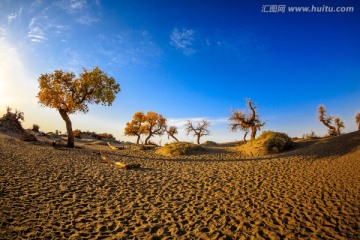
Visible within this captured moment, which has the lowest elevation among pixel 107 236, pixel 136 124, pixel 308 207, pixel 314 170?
pixel 107 236

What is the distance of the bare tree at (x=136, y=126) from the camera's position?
45500 millimetres

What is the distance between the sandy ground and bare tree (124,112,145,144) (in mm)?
32340

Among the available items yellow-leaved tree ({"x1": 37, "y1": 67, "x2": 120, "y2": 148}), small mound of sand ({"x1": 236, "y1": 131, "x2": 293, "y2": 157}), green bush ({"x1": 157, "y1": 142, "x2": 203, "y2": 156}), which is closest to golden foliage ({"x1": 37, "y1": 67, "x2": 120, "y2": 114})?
yellow-leaved tree ({"x1": 37, "y1": 67, "x2": 120, "y2": 148})

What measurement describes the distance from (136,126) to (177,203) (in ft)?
129

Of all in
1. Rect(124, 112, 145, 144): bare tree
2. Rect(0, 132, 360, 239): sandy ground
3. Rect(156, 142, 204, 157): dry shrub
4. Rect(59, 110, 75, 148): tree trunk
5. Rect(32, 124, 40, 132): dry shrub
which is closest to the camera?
Rect(0, 132, 360, 239): sandy ground

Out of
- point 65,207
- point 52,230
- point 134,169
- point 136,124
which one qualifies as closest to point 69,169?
point 134,169

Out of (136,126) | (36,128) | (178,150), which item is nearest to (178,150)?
(178,150)

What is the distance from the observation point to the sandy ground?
6.20m

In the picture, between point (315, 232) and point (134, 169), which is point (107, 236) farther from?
point (134, 169)

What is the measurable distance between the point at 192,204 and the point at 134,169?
7091mm

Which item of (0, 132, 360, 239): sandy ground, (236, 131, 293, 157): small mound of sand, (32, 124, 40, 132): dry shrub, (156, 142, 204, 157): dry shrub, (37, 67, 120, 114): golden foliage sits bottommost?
(0, 132, 360, 239): sandy ground

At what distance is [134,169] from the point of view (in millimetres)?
14250

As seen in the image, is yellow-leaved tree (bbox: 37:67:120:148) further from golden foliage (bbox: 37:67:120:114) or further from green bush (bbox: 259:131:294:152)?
green bush (bbox: 259:131:294:152)

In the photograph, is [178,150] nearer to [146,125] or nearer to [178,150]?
[178,150]
